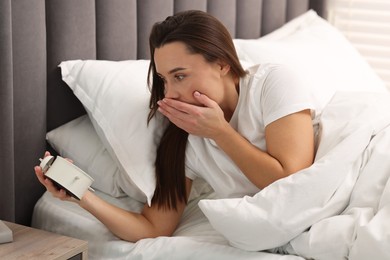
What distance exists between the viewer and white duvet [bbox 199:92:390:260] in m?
1.41

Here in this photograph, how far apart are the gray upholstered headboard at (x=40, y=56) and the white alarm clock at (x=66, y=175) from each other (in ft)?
0.86

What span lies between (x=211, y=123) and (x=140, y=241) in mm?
328

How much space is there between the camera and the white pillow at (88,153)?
180cm

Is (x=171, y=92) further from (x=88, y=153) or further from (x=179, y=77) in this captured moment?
(x=88, y=153)

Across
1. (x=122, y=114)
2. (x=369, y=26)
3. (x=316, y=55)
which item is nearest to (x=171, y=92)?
(x=122, y=114)

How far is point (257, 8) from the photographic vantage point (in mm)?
2639

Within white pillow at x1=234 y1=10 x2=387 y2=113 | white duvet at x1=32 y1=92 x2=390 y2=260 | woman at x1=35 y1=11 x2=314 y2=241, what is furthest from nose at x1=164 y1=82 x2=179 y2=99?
white pillow at x1=234 y1=10 x2=387 y2=113

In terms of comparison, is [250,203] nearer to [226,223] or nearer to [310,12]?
[226,223]

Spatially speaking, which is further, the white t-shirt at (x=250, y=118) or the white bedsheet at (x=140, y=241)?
the white t-shirt at (x=250, y=118)

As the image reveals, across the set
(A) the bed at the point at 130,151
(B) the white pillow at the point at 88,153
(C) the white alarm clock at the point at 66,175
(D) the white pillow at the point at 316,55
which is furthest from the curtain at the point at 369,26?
(C) the white alarm clock at the point at 66,175

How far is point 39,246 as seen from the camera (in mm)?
1489

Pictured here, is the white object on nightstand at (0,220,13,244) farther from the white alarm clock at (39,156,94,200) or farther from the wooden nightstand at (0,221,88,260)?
the white alarm clock at (39,156,94,200)

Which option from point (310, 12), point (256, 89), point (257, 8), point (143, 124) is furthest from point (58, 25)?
point (310, 12)

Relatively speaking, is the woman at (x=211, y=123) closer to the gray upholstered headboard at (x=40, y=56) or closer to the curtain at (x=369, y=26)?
the gray upholstered headboard at (x=40, y=56)
